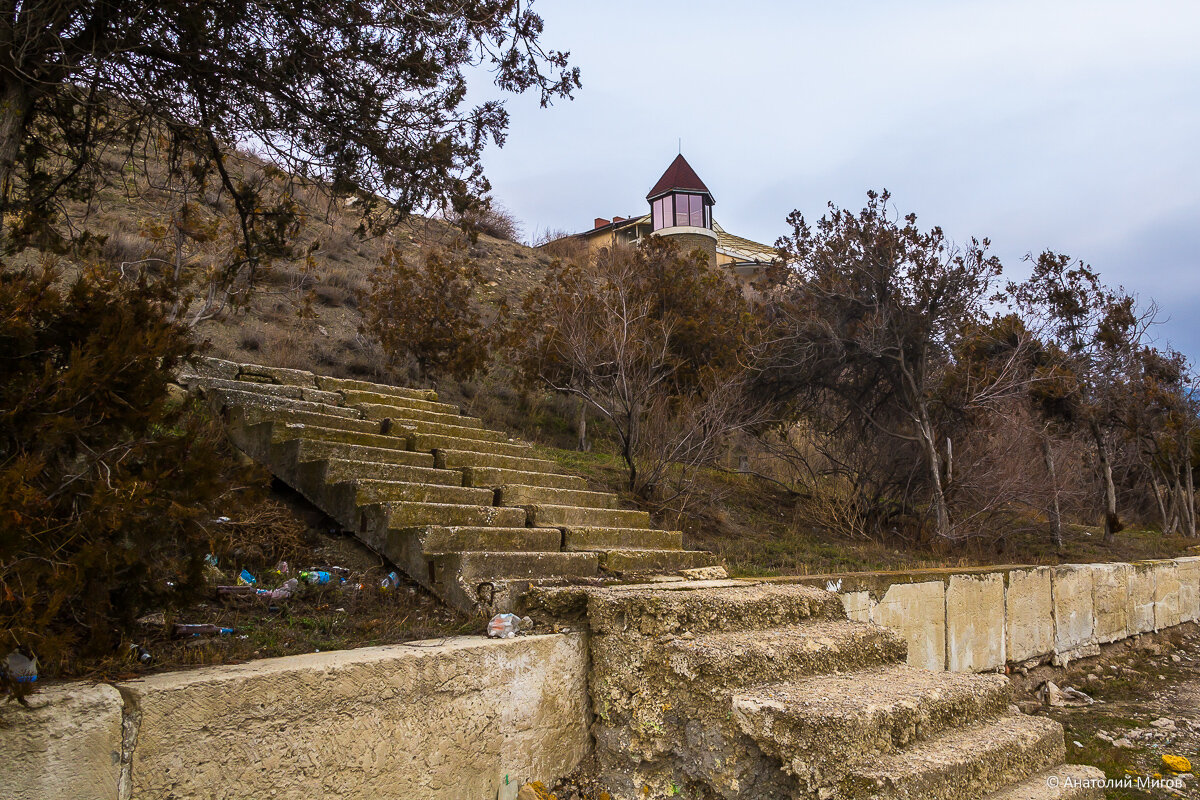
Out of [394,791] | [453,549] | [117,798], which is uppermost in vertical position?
[453,549]

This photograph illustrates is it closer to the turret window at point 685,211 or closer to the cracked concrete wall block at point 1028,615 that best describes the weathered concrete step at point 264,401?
→ the cracked concrete wall block at point 1028,615

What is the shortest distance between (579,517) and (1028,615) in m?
4.75

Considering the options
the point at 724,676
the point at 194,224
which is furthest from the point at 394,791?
the point at 194,224

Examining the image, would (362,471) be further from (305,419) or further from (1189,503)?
(1189,503)

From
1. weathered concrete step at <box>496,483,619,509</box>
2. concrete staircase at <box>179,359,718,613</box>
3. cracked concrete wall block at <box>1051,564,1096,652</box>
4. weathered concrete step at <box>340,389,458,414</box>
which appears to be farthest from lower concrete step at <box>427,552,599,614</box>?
cracked concrete wall block at <box>1051,564,1096,652</box>

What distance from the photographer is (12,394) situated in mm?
2572

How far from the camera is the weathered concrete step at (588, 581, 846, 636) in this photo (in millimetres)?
3762

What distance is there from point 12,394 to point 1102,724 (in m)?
7.59

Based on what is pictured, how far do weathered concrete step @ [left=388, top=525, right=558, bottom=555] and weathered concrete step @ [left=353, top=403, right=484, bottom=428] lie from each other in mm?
2488

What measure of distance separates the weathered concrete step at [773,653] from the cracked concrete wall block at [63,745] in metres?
2.21

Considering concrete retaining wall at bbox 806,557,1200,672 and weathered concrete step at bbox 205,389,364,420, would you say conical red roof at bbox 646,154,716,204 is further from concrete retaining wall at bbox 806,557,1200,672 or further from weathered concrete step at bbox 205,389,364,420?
weathered concrete step at bbox 205,389,364,420

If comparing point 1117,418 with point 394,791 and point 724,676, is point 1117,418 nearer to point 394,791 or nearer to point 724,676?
point 724,676

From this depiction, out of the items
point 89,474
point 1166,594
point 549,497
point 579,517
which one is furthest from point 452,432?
point 1166,594

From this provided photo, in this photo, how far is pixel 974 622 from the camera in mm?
6836
